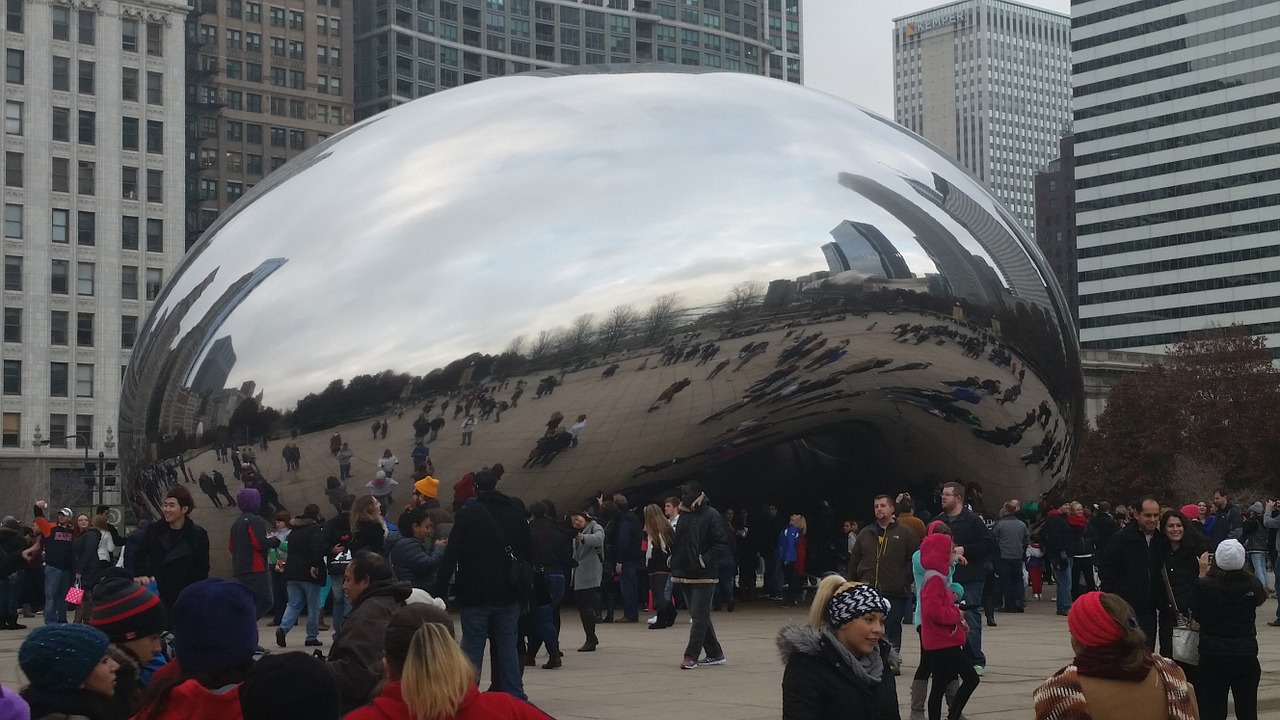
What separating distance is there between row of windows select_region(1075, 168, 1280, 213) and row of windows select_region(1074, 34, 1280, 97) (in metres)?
8.87

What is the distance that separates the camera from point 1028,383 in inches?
591

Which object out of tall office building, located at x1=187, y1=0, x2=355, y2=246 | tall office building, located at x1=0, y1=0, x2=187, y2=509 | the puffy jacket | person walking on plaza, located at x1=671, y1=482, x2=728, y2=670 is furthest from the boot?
tall office building, located at x1=187, y1=0, x2=355, y2=246

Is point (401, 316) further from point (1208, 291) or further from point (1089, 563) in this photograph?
point (1208, 291)

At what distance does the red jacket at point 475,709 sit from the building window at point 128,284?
76970 millimetres

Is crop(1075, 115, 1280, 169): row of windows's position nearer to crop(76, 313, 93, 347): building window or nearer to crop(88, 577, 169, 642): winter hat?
crop(76, 313, 93, 347): building window

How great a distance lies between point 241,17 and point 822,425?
96.8 meters

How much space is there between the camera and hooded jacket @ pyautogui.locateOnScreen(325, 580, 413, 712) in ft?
18.6

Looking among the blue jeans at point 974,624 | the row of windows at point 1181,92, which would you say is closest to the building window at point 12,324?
the blue jeans at point 974,624

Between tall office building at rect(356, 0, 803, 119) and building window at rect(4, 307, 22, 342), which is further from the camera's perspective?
tall office building at rect(356, 0, 803, 119)

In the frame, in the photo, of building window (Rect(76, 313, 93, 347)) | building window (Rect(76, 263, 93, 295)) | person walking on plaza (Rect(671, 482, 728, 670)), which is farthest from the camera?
building window (Rect(76, 263, 93, 295))

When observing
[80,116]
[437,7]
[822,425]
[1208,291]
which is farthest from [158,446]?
[1208,291]

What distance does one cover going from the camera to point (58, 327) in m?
75.5

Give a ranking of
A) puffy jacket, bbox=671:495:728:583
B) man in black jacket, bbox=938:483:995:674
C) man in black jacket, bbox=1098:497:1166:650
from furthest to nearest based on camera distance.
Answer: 1. puffy jacket, bbox=671:495:728:583
2. man in black jacket, bbox=938:483:995:674
3. man in black jacket, bbox=1098:497:1166:650

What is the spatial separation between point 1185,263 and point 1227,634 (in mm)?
127739
